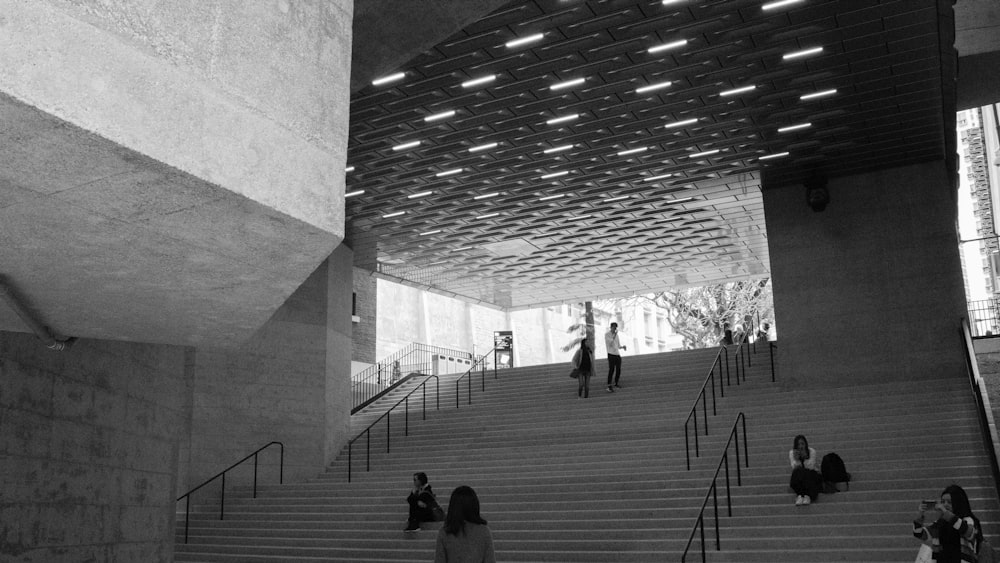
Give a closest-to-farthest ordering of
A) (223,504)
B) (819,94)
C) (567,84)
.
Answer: (567,84) < (819,94) < (223,504)

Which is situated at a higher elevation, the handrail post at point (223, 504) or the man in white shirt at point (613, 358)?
the man in white shirt at point (613, 358)

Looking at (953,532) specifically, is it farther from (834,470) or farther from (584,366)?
(584,366)

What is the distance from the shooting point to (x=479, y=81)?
12.5 m

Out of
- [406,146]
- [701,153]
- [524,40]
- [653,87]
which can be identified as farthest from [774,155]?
[524,40]

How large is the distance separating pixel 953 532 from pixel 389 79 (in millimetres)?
8853

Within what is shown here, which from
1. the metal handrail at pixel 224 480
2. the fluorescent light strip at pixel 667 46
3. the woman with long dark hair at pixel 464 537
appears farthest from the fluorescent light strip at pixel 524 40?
the metal handrail at pixel 224 480

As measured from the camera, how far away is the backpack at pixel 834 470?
11.3m

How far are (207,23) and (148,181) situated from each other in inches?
30.8

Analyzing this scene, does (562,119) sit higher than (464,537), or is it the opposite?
(562,119)

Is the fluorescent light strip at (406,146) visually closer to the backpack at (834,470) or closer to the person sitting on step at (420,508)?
the person sitting on step at (420,508)

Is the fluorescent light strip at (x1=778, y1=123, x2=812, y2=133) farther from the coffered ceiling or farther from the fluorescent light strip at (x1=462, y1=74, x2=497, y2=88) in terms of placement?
the fluorescent light strip at (x1=462, y1=74, x2=497, y2=88)

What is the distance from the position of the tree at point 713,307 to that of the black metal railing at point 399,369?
9.51 metres

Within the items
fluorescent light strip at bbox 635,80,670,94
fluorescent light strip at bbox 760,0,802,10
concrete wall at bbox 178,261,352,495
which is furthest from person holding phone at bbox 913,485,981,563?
concrete wall at bbox 178,261,352,495

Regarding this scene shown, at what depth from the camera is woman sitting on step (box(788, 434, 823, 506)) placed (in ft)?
35.7
